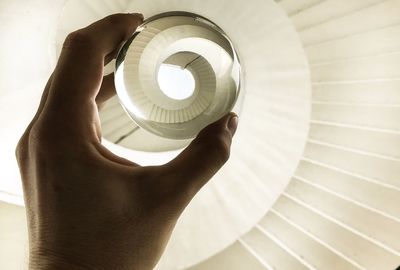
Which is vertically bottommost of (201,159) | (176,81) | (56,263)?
(56,263)

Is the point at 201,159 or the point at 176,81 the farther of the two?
the point at 176,81

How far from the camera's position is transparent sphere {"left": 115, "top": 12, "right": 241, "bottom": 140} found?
1.97ft

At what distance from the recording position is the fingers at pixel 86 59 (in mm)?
550

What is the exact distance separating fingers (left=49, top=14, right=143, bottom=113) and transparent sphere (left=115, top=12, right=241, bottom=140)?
0.03m

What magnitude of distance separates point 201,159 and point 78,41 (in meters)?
0.27

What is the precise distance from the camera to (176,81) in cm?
70

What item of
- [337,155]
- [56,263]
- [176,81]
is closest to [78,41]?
[176,81]

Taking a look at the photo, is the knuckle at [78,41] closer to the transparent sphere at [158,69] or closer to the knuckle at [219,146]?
the transparent sphere at [158,69]

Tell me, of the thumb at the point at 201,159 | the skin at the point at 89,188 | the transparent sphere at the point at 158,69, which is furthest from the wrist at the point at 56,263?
the transparent sphere at the point at 158,69

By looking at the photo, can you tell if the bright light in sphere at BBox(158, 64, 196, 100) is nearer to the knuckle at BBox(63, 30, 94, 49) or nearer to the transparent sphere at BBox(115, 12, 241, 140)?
the transparent sphere at BBox(115, 12, 241, 140)

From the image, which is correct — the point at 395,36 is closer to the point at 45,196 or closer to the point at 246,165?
the point at 246,165

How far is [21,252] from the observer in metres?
0.83

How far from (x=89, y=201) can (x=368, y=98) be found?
1.68 ft

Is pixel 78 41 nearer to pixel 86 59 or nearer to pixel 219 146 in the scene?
pixel 86 59
